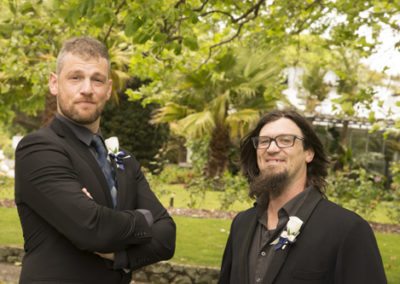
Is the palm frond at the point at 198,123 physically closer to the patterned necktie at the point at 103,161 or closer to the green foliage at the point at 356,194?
the green foliage at the point at 356,194

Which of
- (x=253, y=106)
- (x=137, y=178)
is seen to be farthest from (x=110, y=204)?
(x=253, y=106)

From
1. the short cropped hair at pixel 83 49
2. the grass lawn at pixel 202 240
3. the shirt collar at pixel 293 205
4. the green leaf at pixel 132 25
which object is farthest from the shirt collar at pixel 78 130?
the grass lawn at pixel 202 240

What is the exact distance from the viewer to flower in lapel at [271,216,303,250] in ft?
9.83

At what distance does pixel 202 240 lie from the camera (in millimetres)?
11242

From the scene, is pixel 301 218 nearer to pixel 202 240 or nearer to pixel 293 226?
pixel 293 226

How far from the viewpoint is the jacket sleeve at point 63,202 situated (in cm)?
298

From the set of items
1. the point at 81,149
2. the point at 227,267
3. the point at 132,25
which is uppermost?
the point at 132,25

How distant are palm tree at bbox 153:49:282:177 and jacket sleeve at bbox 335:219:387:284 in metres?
19.1

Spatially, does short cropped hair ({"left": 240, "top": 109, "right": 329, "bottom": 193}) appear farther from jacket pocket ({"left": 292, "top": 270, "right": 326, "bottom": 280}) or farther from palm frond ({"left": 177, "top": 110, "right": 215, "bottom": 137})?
palm frond ({"left": 177, "top": 110, "right": 215, "bottom": 137})

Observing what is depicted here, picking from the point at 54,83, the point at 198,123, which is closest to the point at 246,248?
the point at 54,83

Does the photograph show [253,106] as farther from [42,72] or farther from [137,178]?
[137,178]

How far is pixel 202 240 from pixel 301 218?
8.30 meters

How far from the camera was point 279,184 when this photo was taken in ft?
10.5

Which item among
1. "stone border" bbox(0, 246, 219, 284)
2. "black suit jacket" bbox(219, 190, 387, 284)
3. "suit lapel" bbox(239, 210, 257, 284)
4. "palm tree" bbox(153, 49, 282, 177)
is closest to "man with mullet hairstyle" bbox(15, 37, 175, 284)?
"suit lapel" bbox(239, 210, 257, 284)
